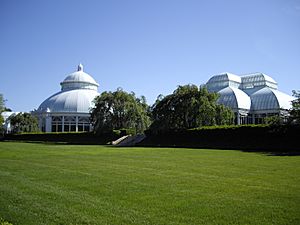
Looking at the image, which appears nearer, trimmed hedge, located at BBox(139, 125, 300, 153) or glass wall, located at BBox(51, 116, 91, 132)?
trimmed hedge, located at BBox(139, 125, 300, 153)

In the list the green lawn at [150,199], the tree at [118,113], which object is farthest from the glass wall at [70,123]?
the green lawn at [150,199]

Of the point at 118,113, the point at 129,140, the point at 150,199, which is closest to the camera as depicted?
the point at 150,199

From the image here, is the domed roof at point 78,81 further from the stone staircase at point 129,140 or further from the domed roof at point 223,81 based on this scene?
the stone staircase at point 129,140

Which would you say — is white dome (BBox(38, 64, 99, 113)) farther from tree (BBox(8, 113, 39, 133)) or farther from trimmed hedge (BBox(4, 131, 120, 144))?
trimmed hedge (BBox(4, 131, 120, 144))

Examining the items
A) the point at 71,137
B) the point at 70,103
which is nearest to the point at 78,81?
the point at 70,103

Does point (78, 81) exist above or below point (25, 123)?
above

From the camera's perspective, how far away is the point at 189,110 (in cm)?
5009

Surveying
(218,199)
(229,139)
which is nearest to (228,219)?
(218,199)


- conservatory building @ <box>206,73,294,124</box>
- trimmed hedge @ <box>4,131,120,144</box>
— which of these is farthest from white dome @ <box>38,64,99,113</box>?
conservatory building @ <box>206,73,294,124</box>

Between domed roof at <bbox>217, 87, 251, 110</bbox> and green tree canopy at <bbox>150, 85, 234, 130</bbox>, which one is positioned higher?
domed roof at <bbox>217, 87, 251, 110</bbox>

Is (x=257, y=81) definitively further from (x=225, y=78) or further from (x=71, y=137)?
(x=71, y=137)

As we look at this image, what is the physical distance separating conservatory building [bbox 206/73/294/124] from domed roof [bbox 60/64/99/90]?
138ft

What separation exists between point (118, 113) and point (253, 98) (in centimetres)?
3559

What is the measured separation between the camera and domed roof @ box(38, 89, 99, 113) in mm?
93056
